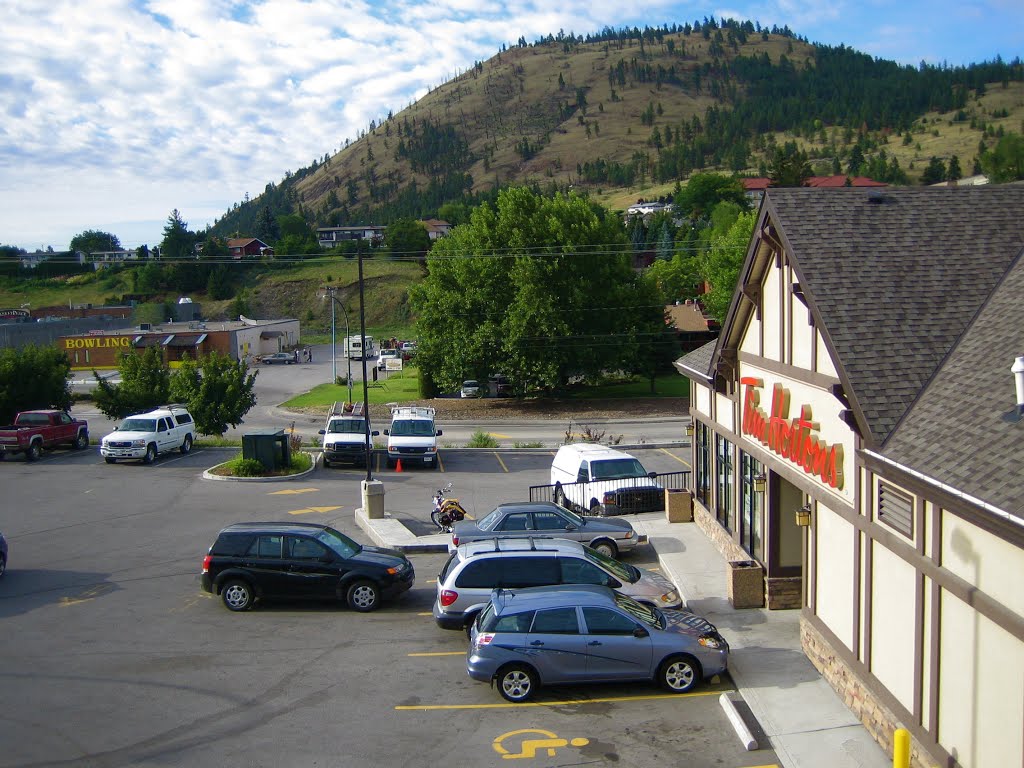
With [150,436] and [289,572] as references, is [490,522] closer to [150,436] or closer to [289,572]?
[289,572]

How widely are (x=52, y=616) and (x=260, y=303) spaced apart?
120 meters

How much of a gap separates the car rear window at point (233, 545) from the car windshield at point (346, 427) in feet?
59.2

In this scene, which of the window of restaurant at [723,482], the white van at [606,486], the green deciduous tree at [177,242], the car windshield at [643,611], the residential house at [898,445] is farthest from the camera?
the green deciduous tree at [177,242]

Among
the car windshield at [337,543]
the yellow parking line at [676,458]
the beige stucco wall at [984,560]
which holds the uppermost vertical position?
the beige stucco wall at [984,560]

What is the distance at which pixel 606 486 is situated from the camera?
25.2 metres

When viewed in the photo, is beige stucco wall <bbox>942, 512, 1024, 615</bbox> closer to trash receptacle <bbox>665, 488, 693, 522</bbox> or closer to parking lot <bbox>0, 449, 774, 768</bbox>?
parking lot <bbox>0, 449, 774, 768</bbox>

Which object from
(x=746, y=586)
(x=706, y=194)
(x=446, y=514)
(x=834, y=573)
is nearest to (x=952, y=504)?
(x=834, y=573)

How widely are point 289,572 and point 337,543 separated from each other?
3.50 feet

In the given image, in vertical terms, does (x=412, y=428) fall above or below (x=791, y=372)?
below

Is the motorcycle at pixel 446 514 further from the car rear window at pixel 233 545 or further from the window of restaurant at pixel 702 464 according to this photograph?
the car rear window at pixel 233 545

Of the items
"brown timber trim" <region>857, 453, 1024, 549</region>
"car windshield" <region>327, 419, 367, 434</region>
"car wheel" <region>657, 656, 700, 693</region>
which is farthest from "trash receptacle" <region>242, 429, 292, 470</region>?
"brown timber trim" <region>857, 453, 1024, 549</region>

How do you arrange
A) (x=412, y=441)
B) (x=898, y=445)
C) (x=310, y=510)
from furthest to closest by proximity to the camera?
1. (x=412, y=441)
2. (x=310, y=510)
3. (x=898, y=445)

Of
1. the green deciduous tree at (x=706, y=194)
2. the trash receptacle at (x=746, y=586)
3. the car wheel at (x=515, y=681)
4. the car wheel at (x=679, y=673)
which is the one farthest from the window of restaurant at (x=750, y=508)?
the green deciduous tree at (x=706, y=194)

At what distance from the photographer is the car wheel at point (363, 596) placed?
659 inches
